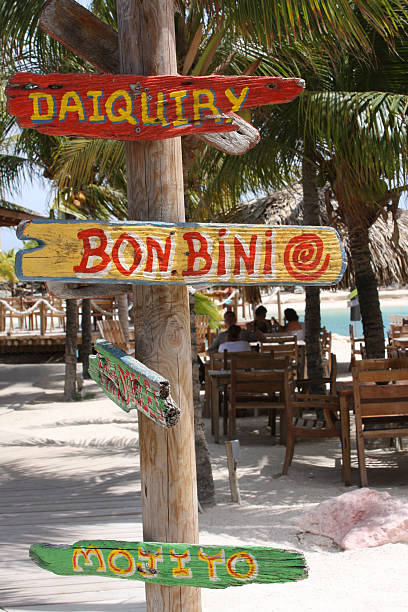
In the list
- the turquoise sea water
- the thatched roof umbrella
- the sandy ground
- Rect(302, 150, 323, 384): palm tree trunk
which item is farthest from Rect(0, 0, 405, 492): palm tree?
the turquoise sea water

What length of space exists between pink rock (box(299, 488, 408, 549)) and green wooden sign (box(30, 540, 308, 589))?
2.23 meters

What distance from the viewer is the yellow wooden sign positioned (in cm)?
245

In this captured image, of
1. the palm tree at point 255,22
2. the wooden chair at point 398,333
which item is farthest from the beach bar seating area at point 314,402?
the wooden chair at point 398,333

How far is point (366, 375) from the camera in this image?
18.8ft

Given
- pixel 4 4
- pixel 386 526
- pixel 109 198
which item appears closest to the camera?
pixel 386 526

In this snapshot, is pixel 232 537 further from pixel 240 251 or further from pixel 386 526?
pixel 240 251

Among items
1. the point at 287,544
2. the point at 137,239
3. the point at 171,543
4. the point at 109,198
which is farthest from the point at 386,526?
the point at 109,198

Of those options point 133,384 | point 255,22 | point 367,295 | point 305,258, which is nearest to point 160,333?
point 133,384

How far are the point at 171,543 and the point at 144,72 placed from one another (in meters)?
1.81

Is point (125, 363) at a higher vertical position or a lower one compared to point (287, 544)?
higher

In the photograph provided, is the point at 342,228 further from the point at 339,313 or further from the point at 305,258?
the point at 339,313

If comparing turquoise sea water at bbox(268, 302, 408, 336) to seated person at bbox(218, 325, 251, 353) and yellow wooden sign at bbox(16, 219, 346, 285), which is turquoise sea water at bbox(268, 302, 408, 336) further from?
yellow wooden sign at bbox(16, 219, 346, 285)

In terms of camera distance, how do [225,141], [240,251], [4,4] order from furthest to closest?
[4,4], [225,141], [240,251]

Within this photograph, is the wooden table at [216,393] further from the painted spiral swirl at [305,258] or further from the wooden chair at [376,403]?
the painted spiral swirl at [305,258]
